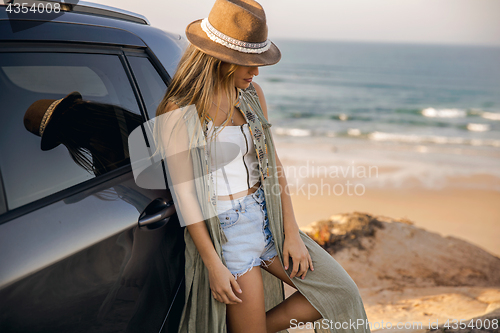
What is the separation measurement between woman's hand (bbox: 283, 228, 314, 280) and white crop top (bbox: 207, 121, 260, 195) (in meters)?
0.32

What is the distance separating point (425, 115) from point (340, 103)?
184 inches

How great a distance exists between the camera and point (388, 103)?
2169cm

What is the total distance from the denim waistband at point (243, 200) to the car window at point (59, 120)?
1.49 feet

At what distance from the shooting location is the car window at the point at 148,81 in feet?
5.80

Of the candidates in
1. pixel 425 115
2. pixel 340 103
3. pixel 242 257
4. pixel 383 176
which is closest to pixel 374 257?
pixel 242 257

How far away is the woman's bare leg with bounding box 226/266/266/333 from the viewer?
62.8 inches

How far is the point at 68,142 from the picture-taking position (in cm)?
136

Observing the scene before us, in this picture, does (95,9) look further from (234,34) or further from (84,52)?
(234,34)

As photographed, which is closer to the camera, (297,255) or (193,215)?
(193,215)

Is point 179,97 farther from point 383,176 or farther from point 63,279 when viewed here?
point 383,176

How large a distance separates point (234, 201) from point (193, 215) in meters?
0.20

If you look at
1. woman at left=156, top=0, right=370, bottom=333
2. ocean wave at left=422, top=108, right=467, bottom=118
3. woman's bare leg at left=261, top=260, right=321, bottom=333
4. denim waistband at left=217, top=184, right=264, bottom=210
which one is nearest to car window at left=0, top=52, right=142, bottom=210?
woman at left=156, top=0, right=370, bottom=333

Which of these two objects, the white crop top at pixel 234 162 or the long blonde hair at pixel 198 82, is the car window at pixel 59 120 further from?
the white crop top at pixel 234 162

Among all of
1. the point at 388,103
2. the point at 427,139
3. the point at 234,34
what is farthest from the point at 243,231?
the point at 388,103
